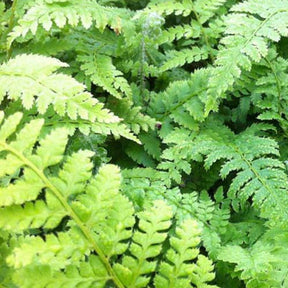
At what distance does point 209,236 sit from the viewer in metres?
1.71

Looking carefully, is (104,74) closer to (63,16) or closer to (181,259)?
(63,16)

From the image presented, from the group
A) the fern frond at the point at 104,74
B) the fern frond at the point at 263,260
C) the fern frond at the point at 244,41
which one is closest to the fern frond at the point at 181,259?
the fern frond at the point at 263,260

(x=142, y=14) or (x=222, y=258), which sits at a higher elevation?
(x=142, y=14)

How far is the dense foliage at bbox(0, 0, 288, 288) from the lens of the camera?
110 centimetres

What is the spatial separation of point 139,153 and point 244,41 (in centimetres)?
67

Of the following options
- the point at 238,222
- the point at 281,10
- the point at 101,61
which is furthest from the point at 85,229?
the point at 281,10

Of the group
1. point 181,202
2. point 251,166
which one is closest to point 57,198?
point 181,202

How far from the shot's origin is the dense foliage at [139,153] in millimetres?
1101

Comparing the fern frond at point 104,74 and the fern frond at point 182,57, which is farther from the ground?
the fern frond at point 182,57

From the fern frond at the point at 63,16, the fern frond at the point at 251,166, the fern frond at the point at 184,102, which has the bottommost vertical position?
the fern frond at the point at 251,166

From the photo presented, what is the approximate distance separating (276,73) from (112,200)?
1.29 metres

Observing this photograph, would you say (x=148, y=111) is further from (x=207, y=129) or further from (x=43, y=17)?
(x=43, y=17)

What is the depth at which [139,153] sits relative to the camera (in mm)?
2066

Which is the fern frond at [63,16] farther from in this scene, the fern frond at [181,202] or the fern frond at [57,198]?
the fern frond at [57,198]
